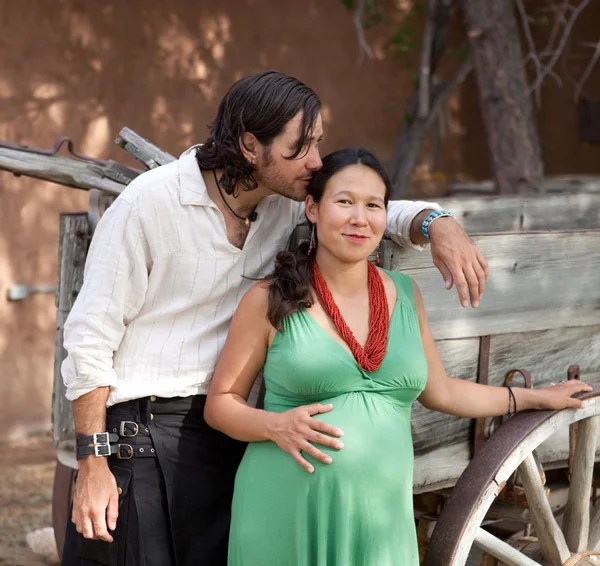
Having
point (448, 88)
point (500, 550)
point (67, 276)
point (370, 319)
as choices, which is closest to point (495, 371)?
point (500, 550)

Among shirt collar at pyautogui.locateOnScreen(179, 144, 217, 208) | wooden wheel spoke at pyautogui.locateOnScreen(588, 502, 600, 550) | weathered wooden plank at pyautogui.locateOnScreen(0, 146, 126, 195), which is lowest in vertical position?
wooden wheel spoke at pyautogui.locateOnScreen(588, 502, 600, 550)

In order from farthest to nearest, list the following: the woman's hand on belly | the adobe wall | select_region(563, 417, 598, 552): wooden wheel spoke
A: the adobe wall → select_region(563, 417, 598, 552): wooden wheel spoke → the woman's hand on belly

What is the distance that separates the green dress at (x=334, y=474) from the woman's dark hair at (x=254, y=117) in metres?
0.37

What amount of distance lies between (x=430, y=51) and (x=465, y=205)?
2180 millimetres

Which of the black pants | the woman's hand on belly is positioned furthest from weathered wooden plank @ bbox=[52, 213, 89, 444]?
the woman's hand on belly

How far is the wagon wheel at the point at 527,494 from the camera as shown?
2.25m

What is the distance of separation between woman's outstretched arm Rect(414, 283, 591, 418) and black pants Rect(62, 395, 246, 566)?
535mm

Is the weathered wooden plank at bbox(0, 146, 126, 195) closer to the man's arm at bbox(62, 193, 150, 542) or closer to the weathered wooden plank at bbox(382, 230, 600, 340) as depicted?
the man's arm at bbox(62, 193, 150, 542)

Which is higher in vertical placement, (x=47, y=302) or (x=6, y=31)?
(x=6, y=31)

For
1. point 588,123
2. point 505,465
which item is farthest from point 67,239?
point 588,123

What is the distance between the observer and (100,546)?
7.30 ft

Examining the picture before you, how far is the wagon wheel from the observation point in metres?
2.25

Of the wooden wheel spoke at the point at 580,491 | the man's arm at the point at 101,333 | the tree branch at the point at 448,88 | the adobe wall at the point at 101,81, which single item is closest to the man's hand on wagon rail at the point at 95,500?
the man's arm at the point at 101,333

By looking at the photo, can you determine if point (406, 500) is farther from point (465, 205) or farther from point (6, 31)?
point (6, 31)
